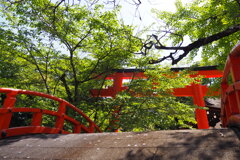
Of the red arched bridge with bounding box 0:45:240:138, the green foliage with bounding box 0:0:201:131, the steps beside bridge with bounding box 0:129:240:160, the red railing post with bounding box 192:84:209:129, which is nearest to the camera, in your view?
the steps beside bridge with bounding box 0:129:240:160

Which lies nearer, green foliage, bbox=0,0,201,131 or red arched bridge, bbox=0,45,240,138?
red arched bridge, bbox=0,45,240,138

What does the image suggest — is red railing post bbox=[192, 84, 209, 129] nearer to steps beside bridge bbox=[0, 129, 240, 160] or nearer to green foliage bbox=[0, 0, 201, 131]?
green foliage bbox=[0, 0, 201, 131]

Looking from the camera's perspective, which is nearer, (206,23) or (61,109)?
(61,109)

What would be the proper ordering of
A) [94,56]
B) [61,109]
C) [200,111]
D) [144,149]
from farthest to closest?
[200,111] → [94,56] → [61,109] → [144,149]

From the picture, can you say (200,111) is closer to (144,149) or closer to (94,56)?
(94,56)

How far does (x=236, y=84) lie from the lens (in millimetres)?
2062

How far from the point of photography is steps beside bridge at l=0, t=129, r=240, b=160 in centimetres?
159

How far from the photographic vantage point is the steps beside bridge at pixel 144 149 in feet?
5.21

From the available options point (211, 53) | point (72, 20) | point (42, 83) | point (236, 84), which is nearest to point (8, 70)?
point (42, 83)

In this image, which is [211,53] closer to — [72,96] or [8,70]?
[72,96]

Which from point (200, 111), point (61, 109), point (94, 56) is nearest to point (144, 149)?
point (61, 109)

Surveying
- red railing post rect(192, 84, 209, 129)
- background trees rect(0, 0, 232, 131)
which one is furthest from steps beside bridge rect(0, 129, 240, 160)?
red railing post rect(192, 84, 209, 129)

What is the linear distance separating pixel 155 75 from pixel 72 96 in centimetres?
324

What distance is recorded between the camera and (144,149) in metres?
1.86
